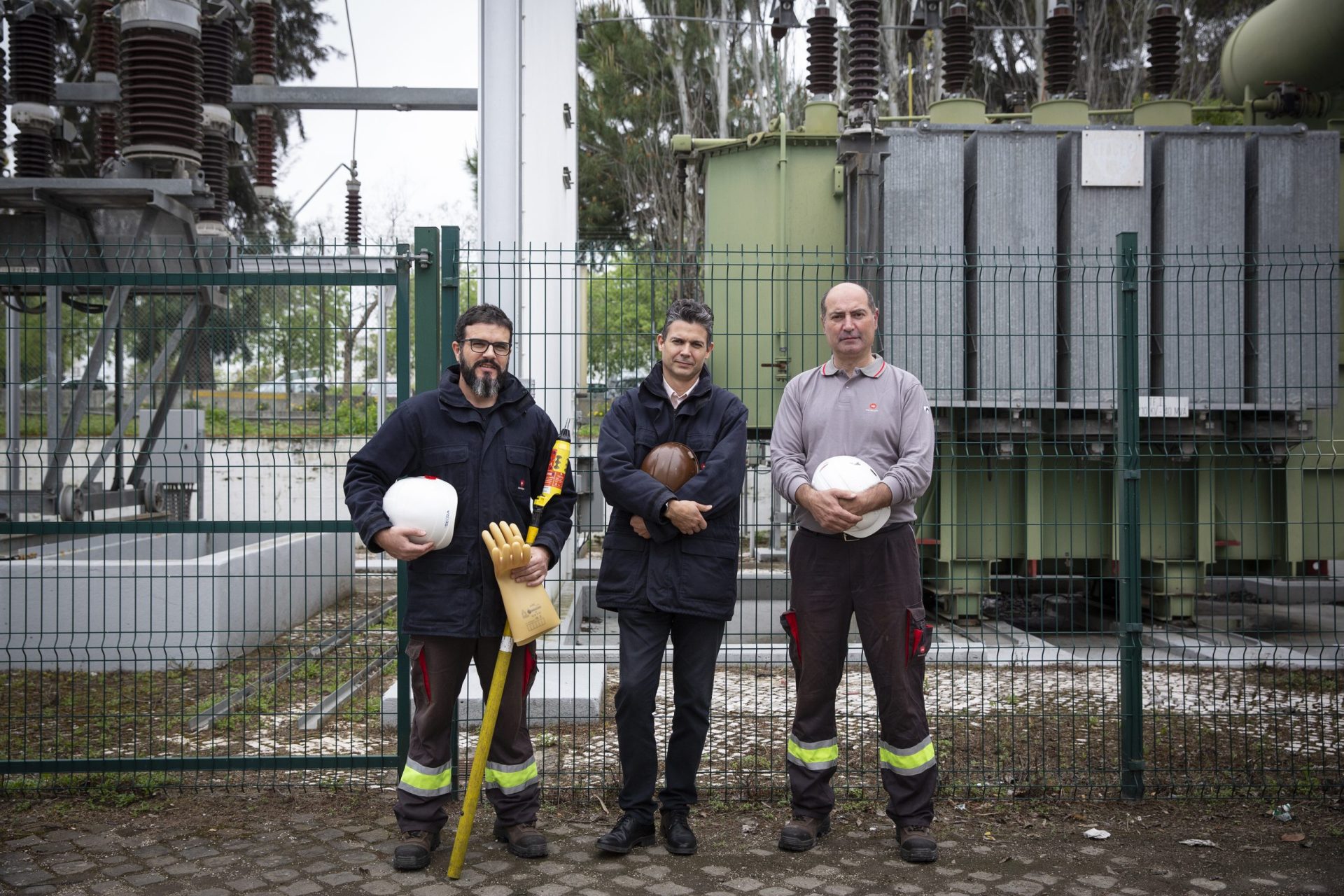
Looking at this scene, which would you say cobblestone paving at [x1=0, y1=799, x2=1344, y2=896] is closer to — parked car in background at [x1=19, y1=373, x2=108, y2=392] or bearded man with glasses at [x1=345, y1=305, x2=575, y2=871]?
bearded man with glasses at [x1=345, y1=305, x2=575, y2=871]

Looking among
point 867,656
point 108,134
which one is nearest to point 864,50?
point 867,656

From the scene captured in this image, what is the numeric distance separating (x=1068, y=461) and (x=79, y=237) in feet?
26.7

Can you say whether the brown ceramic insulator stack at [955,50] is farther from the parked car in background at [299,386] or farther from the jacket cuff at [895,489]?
the jacket cuff at [895,489]

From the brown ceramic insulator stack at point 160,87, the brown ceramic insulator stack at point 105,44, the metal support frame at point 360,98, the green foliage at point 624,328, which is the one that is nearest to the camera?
the green foliage at point 624,328

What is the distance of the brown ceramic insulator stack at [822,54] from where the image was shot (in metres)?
10.2

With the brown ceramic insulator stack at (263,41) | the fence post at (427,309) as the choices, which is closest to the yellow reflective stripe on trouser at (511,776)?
the fence post at (427,309)

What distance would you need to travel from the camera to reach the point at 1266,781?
5.18m

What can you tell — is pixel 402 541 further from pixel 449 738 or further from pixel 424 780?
pixel 424 780

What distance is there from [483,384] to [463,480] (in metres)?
0.39

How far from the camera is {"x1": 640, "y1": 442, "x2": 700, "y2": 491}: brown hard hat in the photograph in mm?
4305

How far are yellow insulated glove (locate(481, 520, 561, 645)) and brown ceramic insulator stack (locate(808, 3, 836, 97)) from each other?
288 inches

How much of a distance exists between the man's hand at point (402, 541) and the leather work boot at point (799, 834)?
1.87 metres

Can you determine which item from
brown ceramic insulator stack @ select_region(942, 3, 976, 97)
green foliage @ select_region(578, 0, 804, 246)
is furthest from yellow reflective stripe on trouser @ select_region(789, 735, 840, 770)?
green foliage @ select_region(578, 0, 804, 246)

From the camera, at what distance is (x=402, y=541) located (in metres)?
4.05
